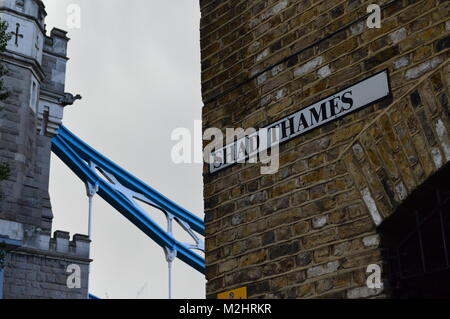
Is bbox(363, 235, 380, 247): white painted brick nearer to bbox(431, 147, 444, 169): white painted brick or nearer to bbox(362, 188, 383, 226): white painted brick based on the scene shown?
bbox(362, 188, 383, 226): white painted brick

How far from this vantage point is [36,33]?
57.4 ft

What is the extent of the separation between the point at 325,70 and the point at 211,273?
1411 mm

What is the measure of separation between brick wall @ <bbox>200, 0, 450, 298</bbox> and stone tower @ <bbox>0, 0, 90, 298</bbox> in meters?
11.6

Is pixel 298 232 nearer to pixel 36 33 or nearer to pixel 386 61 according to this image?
pixel 386 61

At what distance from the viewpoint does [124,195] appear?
2823 cm

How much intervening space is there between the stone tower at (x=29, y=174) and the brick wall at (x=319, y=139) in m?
11.6

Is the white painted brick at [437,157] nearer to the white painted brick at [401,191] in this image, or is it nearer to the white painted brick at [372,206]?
the white painted brick at [401,191]

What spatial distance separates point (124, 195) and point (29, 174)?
11948 mm

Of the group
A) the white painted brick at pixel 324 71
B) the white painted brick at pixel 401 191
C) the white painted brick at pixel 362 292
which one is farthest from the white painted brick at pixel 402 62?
the white painted brick at pixel 362 292

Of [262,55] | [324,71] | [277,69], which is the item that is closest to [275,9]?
[262,55]

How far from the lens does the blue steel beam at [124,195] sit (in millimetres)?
26328

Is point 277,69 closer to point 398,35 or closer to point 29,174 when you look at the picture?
point 398,35

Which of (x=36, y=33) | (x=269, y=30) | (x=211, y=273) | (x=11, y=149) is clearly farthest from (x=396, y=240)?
(x=36, y=33)
